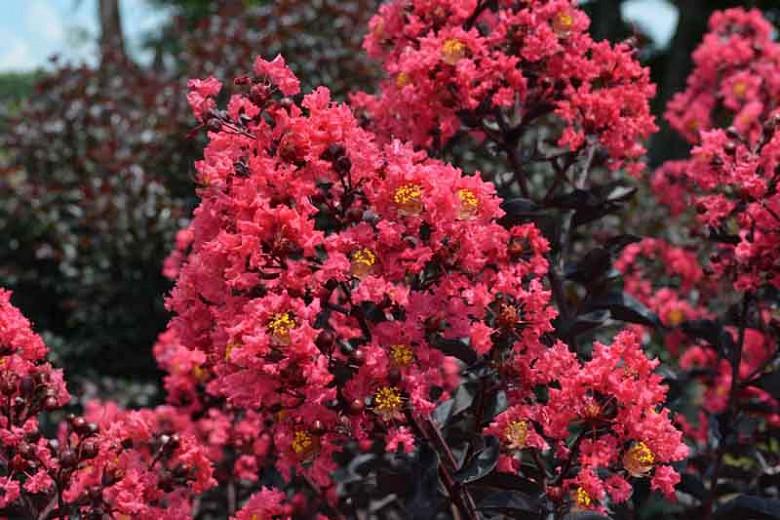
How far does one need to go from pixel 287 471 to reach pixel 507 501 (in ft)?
1.56

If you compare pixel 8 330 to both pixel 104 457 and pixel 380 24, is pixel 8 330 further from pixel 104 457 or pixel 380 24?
pixel 380 24

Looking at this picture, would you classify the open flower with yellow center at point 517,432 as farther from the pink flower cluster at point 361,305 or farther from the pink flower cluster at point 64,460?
the pink flower cluster at point 64,460

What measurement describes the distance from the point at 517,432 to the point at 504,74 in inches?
37.7

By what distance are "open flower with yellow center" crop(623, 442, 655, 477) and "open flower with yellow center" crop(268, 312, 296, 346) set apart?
0.67 metres

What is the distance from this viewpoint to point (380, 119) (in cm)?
247

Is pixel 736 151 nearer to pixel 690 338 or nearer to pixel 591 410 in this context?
pixel 690 338

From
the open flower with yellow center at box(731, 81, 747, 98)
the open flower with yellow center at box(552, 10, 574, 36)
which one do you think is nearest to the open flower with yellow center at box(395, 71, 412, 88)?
the open flower with yellow center at box(552, 10, 574, 36)

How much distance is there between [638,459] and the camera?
1.67m

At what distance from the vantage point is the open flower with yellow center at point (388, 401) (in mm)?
1679

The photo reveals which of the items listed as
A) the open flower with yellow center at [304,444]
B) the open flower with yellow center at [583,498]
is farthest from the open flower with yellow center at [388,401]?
the open flower with yellow center at [583,498]

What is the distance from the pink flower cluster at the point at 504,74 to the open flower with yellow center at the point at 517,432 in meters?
0.83

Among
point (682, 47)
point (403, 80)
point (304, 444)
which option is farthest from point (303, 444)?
point (682, 47)

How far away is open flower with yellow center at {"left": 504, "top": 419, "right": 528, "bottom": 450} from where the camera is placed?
1.81 meters

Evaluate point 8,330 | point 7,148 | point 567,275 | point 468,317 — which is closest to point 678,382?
point 567,275
